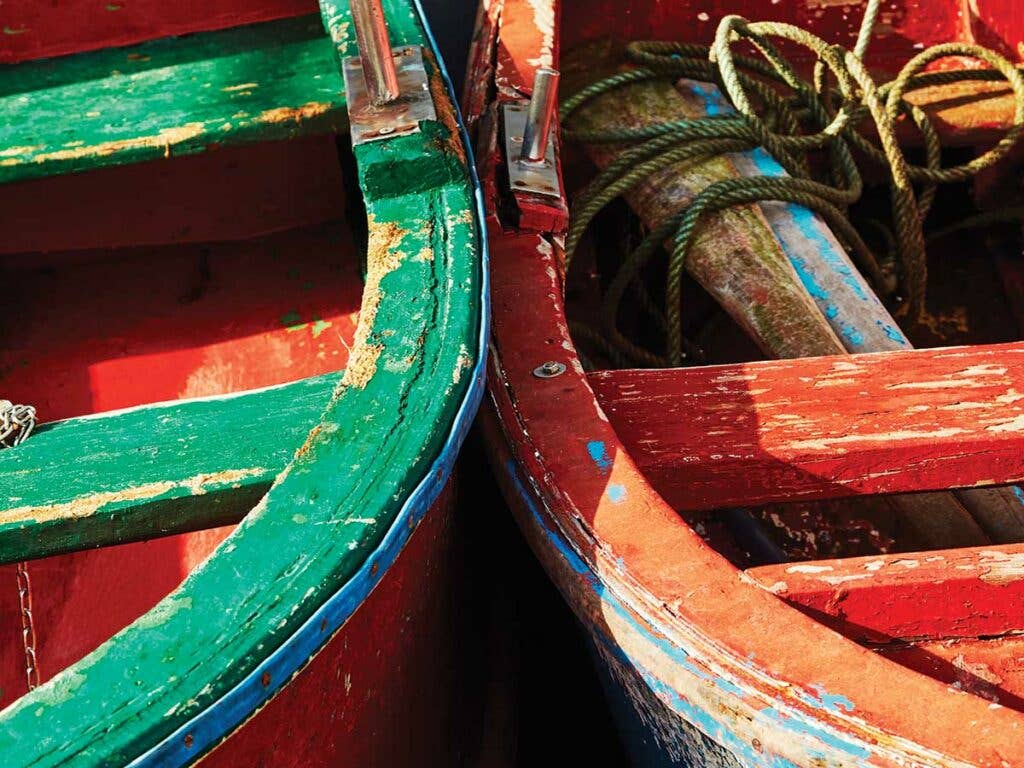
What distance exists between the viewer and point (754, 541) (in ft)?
5.65

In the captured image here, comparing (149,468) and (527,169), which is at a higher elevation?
(527,169)

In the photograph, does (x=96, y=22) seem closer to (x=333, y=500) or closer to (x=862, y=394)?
(x=333, y=500)

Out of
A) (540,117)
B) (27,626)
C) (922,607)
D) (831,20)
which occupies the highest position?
(540,117)

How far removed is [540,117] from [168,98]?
78 cm

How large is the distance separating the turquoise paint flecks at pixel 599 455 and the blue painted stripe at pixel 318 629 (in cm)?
13

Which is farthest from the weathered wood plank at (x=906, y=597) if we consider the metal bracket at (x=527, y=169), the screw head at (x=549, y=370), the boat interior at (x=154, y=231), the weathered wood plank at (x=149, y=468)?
the boat interior at (x=154, y=231)

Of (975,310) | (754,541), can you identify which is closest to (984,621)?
(754,541)

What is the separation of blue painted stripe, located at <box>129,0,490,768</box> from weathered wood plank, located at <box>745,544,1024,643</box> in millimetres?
321

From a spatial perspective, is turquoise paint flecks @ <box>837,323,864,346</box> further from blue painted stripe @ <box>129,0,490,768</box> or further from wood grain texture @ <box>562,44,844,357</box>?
blue painted stripe @ <box>129,0,490,768</box>

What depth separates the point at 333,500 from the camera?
0.96 m

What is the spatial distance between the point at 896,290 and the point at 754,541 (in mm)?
738

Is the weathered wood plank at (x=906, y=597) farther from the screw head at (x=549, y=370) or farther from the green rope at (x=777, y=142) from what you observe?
the green rope at (x=777, y=142)

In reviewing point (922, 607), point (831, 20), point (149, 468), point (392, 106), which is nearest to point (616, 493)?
point (922, 607)

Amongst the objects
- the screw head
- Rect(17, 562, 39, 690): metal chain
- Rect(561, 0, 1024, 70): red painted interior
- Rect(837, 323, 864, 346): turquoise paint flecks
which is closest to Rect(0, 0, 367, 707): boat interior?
Rect(17, 562, 39, 690): metal chain
